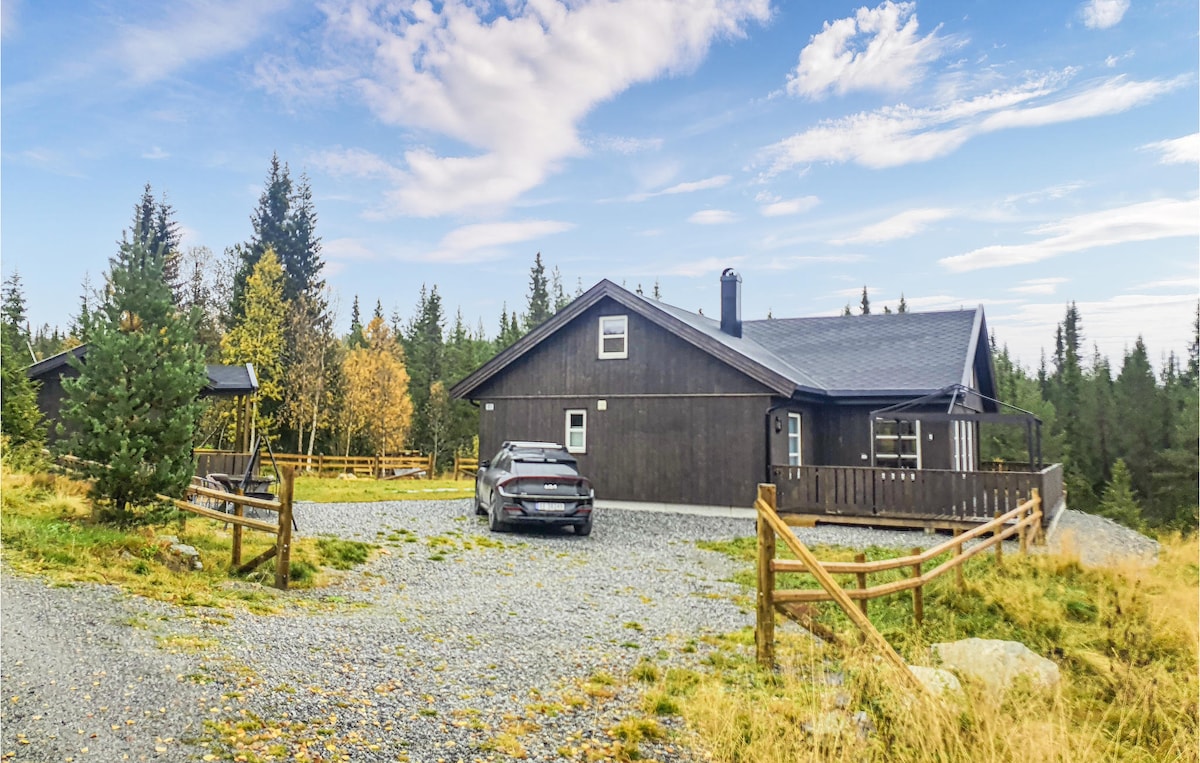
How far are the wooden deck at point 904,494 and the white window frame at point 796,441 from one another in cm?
185

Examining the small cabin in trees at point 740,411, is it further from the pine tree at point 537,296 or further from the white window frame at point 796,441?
the pine tree at point 537,296

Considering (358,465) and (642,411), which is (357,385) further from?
(642,411)

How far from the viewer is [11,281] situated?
174ft

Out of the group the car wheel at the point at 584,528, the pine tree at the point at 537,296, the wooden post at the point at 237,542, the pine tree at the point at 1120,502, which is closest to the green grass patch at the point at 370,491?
the car wheel at the point at 584,528

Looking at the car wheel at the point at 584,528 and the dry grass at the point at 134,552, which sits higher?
the dry grass at the point at 134,552

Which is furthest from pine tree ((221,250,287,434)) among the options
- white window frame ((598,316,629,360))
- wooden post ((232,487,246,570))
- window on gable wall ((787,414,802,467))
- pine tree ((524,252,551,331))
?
pine tree ((524,252,551,331))

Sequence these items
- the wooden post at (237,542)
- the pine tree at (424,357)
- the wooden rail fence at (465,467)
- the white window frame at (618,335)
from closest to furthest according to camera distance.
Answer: the wooden post at (237,542)
the white window frame at (618,335)
the wooden rail fence at (465,467)
the pine tree at (424,357)

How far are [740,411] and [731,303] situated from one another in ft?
18.3

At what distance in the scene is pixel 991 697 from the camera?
18.6 ft

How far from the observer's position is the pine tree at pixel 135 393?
406 inches

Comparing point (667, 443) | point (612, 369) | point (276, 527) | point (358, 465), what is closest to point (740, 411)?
point (667, 443)

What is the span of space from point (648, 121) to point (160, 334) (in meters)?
15.4

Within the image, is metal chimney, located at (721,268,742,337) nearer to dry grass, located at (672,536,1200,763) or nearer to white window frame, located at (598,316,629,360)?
white window frame, located at (598,316,629,360)

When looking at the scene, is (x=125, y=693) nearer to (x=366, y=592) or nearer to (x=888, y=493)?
(x=366, y=592)
